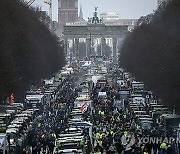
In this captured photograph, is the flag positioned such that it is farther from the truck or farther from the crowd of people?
the truck

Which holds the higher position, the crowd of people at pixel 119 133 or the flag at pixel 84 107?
the flag at pixel 84 107

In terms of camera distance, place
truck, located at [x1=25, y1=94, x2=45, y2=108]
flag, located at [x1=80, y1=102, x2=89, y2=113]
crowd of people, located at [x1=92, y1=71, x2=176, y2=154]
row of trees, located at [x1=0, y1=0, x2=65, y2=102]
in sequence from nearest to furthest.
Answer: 1. crowd of people, located at [x1=92, y1=71, x2=176, y2=154]
2. flag, located at [x1=80, y1=102, x2=89, y2=113]
3. row of trees, located at [x1=0, y1=0, x2=65, y2=102]
4. truck, located at [x1=25, y1=94, x2=45, y2=108]

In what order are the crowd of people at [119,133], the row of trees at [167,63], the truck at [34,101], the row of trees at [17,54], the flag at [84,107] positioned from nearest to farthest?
the crowd of people at [119,133] → the row of trees at [167,63] → the flag at [84,107] → the row of trees at [17,54] → the truck at [34,101]

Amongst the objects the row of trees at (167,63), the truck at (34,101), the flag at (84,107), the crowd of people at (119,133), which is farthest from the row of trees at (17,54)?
the row of trees at (167,63)

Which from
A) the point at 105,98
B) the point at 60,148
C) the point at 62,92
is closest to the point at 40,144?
the point at 60,148

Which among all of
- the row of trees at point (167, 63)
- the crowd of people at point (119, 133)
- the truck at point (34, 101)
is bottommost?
the crowd of people at point (119, 133)

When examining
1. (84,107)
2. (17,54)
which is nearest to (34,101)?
(84,107)

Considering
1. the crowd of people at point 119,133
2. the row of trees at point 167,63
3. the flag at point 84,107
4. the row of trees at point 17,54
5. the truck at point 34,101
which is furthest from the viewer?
the truck at point 34,101

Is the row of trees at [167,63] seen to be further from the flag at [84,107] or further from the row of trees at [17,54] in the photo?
the row of trees at [17,54]

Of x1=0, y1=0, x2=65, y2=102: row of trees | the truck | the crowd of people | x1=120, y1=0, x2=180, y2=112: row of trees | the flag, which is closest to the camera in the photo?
the crowd of people

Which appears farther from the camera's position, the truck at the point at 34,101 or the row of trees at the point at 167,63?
the truck at the point at 34,101

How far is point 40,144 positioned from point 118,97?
804 inches

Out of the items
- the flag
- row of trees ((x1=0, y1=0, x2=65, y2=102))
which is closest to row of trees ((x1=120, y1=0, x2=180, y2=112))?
the flag

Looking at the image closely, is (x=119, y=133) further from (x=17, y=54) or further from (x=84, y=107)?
(x=17, y=54)
